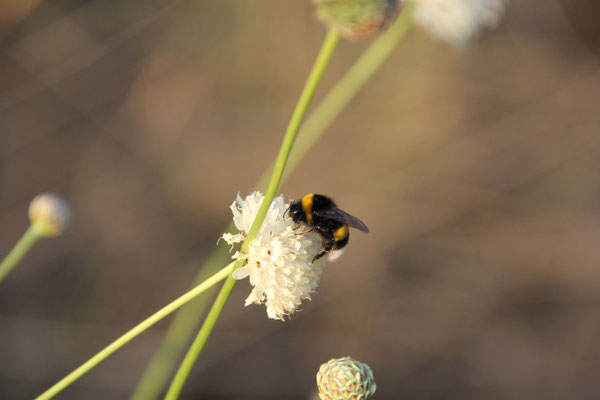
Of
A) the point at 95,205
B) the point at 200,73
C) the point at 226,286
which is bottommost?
the point at 226,286

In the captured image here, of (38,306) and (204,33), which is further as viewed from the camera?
(204,33)

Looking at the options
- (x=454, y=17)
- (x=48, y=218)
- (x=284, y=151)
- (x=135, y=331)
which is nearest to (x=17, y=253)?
(x=48, y=218)

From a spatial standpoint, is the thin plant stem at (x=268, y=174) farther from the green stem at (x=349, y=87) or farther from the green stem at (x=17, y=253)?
the green stem at (x=17, y=253)

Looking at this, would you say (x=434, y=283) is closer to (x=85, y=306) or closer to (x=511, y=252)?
(x=511, y=252)

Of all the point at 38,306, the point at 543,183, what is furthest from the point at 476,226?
the point at 38,306

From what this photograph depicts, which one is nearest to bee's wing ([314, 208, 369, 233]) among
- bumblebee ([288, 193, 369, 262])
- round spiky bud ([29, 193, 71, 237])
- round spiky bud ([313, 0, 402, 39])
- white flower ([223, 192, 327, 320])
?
bumblebee ([288, 193, 369, 262])

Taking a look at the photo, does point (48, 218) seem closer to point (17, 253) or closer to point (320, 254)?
point (17, 253)

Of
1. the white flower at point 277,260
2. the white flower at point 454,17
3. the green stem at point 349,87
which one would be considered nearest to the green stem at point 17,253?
the white flower at point 277,260
